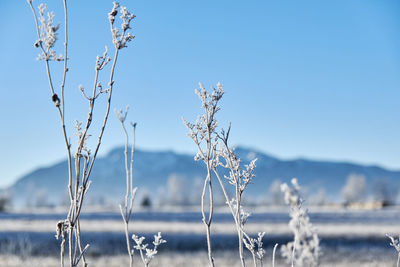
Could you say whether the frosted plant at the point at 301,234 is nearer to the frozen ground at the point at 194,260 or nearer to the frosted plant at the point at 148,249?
the frosted plant at the point at 148,249

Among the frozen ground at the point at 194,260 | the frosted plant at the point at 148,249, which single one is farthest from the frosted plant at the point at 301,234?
the frozen ground at the point at 194,260

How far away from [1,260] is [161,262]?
5231 mm

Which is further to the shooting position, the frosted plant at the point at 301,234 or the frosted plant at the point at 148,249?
the frosted plant at the point at 148,249

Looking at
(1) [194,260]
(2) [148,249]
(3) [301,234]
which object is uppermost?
(3) [301,234]

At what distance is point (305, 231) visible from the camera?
1.33 metres

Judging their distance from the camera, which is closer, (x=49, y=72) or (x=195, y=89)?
(x=49, y=72)

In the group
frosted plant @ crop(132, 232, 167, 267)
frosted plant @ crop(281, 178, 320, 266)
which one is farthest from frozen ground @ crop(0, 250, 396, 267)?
frosted plant @ crop(281, 178, 320, 266)

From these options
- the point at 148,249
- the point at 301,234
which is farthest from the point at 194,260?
the point at 301,234

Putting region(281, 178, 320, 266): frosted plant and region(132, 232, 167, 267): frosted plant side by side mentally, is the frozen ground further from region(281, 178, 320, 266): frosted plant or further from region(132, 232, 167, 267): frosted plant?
region(281, 178, 320, 266): frosted plant

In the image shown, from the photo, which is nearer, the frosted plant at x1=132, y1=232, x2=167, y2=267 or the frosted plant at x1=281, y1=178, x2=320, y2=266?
the frosted plant at x1=281, y1=178, x2=320, y2=266

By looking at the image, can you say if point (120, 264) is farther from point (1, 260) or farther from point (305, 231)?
point (305, 231)

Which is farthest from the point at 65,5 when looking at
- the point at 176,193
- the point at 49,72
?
the point at 176,193

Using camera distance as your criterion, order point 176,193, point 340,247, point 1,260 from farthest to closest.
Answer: point 176,193, point 340,247, point 1,260

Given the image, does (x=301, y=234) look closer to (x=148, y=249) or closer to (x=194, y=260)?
(x=148, y=249)
